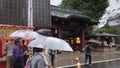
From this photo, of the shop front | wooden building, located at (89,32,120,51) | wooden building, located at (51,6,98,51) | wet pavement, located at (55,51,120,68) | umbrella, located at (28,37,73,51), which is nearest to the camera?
umbrella, located at (28,37,73,51)

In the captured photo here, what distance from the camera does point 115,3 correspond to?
312ft

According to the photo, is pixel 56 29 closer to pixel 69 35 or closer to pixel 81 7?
pixel 69 35

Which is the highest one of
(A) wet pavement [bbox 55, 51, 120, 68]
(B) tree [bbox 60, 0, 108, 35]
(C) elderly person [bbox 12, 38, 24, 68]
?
(B) tree [bbox 60, 0, 108, 35]

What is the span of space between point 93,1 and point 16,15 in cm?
1850

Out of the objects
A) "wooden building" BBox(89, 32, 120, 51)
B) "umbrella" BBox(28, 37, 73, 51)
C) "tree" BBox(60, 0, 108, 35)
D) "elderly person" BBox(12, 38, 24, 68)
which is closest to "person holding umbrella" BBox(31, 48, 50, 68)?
"umbrella" BBox(28, 37, 73, 51)

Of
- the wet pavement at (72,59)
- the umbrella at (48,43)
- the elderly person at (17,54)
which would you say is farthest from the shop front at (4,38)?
the umbrella at (48,43)

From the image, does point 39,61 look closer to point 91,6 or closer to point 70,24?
point 70,24

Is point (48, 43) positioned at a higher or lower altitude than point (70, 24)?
lower

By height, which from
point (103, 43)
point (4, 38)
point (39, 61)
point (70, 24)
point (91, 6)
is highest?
point (91, 6)

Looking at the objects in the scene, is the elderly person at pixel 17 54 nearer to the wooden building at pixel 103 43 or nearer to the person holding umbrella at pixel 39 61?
the person holding umbrella at pixel 39 61

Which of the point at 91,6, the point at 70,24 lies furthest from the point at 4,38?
the point at 91,6

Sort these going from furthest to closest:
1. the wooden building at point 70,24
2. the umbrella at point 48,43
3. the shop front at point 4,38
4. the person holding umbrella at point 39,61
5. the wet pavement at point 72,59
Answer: the wooden building at point 70,24 → the wet pavement at point 72,59 → the shop front at point 4,38 → the umbrella at point 48,43 → the person holding umbrella at point 39,61

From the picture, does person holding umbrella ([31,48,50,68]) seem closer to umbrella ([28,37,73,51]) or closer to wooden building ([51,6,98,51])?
umbrella ([28,37,73,51])

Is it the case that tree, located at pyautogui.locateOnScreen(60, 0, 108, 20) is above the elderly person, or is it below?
above
